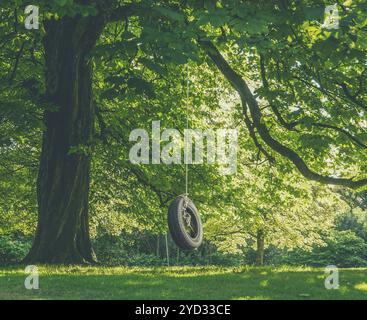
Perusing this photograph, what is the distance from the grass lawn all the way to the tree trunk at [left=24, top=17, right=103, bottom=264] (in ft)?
10.2

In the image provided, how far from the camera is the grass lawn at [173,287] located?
345 inches

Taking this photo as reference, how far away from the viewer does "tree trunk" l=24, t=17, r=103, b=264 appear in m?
14.7

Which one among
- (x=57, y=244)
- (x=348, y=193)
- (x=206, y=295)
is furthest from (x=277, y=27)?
(x=348, y=193)

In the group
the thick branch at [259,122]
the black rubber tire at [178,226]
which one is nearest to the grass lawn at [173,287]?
the black rubber tire at [178,226]

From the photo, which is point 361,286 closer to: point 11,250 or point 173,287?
point 173,287

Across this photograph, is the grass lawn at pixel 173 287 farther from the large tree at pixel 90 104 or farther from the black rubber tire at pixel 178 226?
A: the large tree at pixel 90 104

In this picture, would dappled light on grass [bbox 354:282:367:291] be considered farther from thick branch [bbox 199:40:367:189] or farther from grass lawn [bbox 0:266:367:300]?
thick branch [bbox 199:40:367:189]

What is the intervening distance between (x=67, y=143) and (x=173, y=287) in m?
6.73

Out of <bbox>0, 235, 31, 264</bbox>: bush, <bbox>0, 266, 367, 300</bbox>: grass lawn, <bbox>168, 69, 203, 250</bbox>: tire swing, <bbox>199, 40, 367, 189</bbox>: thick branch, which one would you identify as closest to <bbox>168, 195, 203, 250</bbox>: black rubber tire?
<bbox>168, 69, 203, 250</bbox>: tire swing

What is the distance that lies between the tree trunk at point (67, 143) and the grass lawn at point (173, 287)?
10.2 ft

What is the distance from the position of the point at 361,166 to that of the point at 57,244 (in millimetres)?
8549

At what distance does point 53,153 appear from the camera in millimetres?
15289

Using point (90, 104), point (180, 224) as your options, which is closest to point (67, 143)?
point (90, 104)
